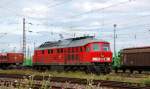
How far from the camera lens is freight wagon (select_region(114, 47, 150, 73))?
36.7m

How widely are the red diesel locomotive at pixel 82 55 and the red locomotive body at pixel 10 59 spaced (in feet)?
59.8

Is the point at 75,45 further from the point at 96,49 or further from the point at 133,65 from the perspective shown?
the point at 133,65

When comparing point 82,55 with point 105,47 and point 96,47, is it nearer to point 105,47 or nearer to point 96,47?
point 96,47

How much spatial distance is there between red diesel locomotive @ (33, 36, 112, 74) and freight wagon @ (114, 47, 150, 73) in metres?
5.10

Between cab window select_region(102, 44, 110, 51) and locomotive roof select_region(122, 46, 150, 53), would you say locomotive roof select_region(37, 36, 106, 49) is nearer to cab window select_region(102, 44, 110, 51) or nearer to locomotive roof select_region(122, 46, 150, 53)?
cab window select_region(102, 44, 110, 51)

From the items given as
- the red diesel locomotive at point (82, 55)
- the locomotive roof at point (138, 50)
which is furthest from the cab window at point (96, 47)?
the locomotive roof at point (138, 50)

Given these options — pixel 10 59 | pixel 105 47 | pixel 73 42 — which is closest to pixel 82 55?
pixel 105 47

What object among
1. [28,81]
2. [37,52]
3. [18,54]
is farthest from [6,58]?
[28,81]

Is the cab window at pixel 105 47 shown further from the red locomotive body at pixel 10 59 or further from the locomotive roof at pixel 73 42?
the red locomotive body at pixel 10 59

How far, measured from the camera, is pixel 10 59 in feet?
180

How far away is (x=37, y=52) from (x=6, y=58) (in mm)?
13396

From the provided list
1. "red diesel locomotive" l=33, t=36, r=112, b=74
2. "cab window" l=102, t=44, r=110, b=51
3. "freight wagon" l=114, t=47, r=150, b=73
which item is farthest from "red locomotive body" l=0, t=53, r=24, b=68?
"cab window" l=102, t=44, r=110, b=51

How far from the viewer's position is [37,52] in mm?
42469

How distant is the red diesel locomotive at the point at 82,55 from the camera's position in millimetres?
31723
